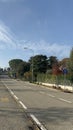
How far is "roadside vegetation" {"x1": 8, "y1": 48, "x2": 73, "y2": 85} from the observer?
52.6 m

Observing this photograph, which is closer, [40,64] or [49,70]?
[49,70]

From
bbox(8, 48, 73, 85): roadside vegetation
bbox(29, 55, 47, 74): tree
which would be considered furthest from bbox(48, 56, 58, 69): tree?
bbox(29, 55, 47, 74): tree

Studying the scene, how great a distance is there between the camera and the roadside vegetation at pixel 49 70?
173 ft

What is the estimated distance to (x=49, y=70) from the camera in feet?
383

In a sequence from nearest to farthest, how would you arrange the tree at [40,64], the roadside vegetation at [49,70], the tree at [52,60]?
the roadside vegetation at [49,70] < the tree at [40,64] < the tree at [52,60]

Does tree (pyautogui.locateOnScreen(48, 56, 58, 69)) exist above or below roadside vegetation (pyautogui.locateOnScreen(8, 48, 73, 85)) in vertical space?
above

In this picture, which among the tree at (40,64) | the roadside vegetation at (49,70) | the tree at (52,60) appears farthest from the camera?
the tree at (52,60)

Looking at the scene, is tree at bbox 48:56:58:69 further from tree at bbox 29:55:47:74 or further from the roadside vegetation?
tree at bbox 29:55:47:74

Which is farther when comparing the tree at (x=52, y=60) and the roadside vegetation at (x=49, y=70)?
the tree at (x=52, y=60)

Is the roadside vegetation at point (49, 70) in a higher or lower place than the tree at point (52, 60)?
lower

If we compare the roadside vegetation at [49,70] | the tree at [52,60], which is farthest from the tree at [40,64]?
the tree at [52,60]

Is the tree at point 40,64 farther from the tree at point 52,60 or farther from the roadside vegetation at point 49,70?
the tree at point 52,60

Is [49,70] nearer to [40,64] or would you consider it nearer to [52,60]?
[40,64]

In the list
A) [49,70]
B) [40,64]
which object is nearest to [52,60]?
[40,64]
